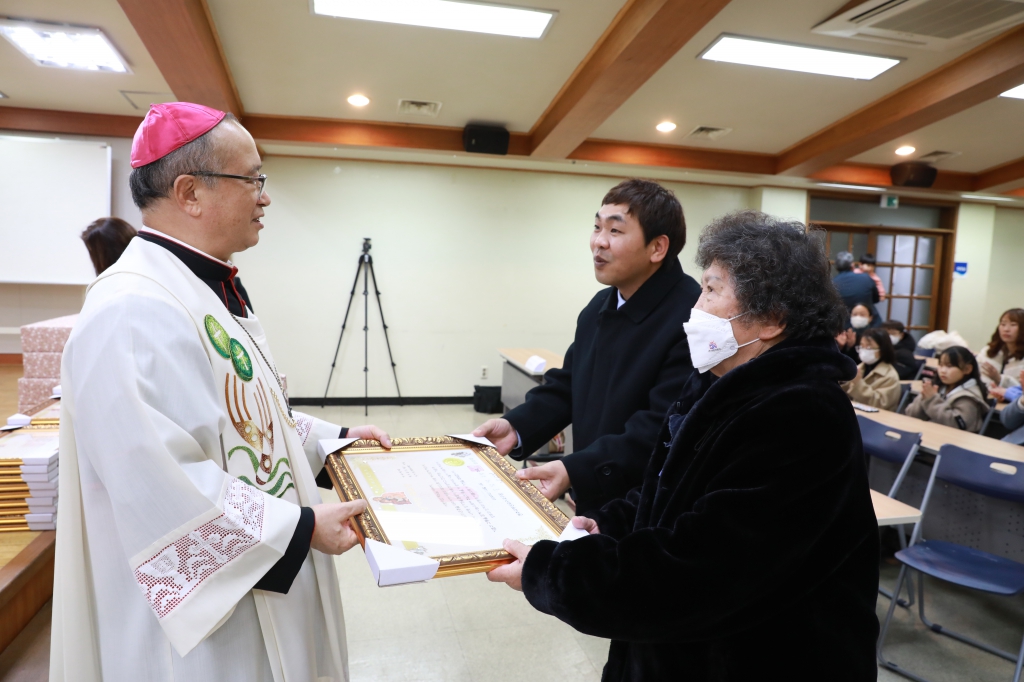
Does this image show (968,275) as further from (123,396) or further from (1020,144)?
(123,396)

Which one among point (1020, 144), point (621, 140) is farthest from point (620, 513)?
point (1020, 144)

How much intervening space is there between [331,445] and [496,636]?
5.02ft

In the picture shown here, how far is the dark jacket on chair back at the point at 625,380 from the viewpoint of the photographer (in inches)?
60.4

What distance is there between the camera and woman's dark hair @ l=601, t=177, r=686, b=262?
165 centimetres

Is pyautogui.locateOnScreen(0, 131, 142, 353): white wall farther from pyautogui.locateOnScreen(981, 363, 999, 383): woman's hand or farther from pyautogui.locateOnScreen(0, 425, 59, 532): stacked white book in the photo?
pyautogui.locateOnScreen(981, 363, 999, 383): woman's hand

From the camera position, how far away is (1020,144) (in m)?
6.41

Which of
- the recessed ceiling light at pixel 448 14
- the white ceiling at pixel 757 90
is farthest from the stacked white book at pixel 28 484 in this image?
the white ceiling at pixel 757 90

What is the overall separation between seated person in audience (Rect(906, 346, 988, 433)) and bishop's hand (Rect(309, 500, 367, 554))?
4.24 m

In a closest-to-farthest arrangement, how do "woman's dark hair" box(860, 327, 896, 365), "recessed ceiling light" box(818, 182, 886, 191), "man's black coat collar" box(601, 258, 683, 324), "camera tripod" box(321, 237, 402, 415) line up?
1. "man's black coat collar" box(601, 258, 683, 324)
2. "woman's dark hair" box(860, 327, 896, 365)
3. "camera tripod" box(321, 237, 402, 415)
4. "recessed ceiling light" box(818, 182, 886, 191)

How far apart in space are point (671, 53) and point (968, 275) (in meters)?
7.56

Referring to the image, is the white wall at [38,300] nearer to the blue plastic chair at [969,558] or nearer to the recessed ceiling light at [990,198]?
the blue plastic chair at [969,558]

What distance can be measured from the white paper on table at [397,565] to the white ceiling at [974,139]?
6.29 metres

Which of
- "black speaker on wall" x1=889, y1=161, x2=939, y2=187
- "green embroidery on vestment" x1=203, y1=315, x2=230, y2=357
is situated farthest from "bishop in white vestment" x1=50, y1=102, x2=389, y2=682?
"black speaker on wall" x1=889, y1=161, x2=939, y2=187

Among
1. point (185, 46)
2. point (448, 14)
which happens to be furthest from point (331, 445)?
point (185, 46)
